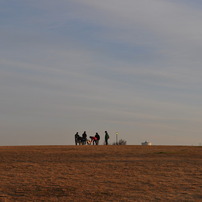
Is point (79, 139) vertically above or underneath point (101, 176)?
above

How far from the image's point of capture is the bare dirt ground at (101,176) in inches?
922

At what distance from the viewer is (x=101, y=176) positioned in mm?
28234

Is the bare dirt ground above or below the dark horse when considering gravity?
below

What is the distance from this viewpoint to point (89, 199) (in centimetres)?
2245

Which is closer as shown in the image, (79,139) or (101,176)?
(101,176)

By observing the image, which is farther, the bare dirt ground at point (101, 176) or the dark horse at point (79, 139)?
the dark horse at point (79, 139)

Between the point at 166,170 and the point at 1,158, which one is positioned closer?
the point at 166,170

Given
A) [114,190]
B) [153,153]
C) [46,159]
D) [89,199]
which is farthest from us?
[153,153]

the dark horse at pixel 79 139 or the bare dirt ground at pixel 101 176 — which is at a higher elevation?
the dark horse at pixel 79 139

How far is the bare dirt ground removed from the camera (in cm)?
2342

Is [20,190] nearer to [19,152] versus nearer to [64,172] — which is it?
[64,172]

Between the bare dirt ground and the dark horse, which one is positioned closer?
the bare dirt ground

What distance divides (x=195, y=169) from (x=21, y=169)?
11.8 meters

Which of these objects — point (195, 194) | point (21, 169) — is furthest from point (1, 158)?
point (195, 194)
